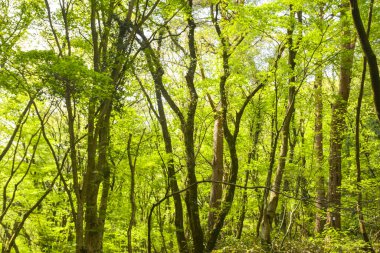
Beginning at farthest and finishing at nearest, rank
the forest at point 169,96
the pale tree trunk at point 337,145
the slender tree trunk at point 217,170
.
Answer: the slender tree trunk at point 217,170 < the pale tree trunk at point 337,145 < the forest at point 169,96

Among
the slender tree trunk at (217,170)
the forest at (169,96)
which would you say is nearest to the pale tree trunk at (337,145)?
the forest at (169,96)

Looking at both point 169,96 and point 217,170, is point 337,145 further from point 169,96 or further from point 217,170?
point 169,96

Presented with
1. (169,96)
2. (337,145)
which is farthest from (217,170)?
(337,145)

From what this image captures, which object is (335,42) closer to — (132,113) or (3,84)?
(132,113)

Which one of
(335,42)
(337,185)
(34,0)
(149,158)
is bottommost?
(337,185)

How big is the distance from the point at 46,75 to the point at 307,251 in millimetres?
7232

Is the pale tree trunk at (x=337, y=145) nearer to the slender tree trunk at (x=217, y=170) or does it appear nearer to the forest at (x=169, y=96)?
the forest at (x=169, y=96)

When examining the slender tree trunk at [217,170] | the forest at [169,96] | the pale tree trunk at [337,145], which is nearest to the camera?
the forest at [169,96]

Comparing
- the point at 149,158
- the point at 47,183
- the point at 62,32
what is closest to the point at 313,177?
the point at 149,158

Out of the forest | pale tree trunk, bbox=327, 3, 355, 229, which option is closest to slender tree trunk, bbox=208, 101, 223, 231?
the forest

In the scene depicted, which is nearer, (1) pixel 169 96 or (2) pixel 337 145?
(1) pixel 169 96

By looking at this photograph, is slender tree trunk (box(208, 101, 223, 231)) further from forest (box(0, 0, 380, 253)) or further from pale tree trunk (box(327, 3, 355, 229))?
pale tree trunk (box(327, 3, 355, 229))

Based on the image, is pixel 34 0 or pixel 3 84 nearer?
pixel 3 84

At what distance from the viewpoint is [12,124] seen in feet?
40.1
